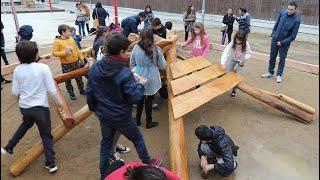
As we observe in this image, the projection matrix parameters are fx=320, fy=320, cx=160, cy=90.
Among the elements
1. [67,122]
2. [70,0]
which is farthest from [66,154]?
[70,0]

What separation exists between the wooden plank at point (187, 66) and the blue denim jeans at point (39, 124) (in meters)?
2.12

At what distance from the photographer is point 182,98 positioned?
13.5 ft

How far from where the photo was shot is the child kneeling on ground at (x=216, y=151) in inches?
121

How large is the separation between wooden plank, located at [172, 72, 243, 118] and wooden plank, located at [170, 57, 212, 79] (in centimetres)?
43

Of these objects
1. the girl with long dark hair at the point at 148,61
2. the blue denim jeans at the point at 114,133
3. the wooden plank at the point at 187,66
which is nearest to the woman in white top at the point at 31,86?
the blue denim jeans at the point at 114,133

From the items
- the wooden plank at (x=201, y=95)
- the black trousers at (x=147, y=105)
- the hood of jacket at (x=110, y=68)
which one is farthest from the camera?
the black trousers at (x=147, y=105)

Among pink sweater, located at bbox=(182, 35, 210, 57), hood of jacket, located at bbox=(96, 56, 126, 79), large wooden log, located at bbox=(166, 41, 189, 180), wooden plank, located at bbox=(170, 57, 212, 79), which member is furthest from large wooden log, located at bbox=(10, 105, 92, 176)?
pink sweater, located at bbox=(182, 35, 210, 57)

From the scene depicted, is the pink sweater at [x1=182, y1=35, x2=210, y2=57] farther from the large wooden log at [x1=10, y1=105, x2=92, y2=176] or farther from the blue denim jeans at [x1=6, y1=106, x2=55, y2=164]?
the blue denim jeans at [x1=6, y1=106, x2=55, y2=164]

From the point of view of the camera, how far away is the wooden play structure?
3.32 metres

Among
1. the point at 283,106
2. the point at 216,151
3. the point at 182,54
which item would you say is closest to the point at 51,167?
the point at 216,151

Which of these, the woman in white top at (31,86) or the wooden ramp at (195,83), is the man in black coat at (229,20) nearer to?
the wooden ramp at (195,83)

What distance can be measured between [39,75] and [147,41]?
1324mm

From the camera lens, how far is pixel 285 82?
6.28 m

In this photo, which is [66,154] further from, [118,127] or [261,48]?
[261,48]
